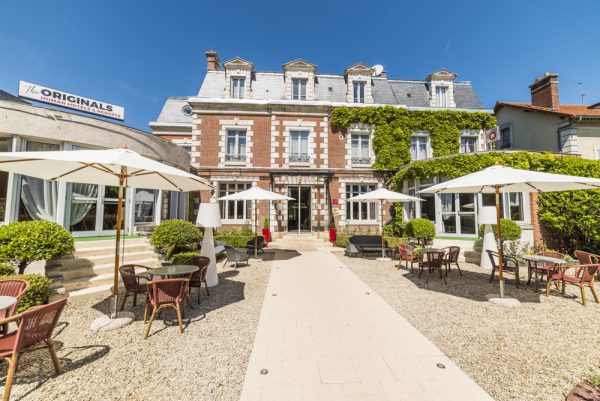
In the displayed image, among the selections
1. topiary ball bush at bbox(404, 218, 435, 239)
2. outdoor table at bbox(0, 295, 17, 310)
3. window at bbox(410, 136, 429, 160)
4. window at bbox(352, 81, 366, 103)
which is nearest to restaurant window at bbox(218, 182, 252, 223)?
window at bbox(352, 81, 366, 103)

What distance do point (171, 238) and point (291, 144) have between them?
9.28 m

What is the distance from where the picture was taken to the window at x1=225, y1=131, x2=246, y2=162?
48.4 ft

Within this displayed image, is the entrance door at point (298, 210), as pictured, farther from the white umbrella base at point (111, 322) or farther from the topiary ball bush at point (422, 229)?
the white umbrella base at point (111, 322)

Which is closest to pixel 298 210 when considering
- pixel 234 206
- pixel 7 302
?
pixel 234 206

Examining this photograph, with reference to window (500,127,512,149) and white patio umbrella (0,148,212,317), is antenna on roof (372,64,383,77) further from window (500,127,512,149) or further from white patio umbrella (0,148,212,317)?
white patio umbrella (0,148,212,317)

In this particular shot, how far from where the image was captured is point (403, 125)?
49.1ft

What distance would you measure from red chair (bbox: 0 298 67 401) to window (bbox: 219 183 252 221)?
464 inches

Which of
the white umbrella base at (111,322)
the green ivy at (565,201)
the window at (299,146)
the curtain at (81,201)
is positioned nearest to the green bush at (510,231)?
the green ivy at (565,201)

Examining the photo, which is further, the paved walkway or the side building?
the side building

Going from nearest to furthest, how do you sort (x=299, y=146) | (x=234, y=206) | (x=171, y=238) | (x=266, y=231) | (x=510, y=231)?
(x=171, y=238) → (x=510, y=231) → (x=266, y=231) → (x=234, y=206) → (x=299, y=146)

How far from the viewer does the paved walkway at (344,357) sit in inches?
100

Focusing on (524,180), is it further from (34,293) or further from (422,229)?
(34,293)

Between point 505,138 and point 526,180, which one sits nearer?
point 526,180

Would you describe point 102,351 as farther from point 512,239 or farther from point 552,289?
point 512,239
